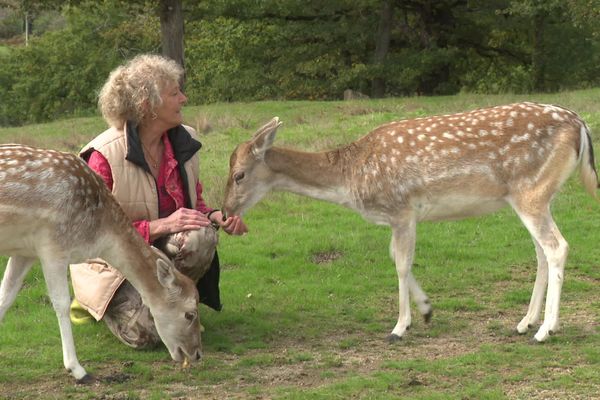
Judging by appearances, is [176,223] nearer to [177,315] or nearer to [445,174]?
[177,315]

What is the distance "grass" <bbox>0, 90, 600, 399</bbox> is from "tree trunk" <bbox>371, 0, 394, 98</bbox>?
24.4 m

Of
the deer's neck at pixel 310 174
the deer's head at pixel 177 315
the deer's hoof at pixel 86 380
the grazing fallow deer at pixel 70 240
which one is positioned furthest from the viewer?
the deer's neck at pixel 310 174

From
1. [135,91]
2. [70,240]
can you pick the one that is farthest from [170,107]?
[70,240]

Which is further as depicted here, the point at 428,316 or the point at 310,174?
the point at 310,174

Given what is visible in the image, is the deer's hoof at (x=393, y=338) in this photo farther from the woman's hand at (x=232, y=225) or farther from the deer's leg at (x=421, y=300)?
the woman's hand at (x=232, y=225)

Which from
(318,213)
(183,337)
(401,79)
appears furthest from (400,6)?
(183,337)

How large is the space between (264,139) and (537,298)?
240 cm

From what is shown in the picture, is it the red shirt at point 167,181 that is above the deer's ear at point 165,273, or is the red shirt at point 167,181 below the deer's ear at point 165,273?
above

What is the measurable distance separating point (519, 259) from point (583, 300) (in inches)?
55.5

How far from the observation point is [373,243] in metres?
9.85

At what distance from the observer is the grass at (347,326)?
582 centimetres

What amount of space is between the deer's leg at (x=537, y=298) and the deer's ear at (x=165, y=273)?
263 centimetres

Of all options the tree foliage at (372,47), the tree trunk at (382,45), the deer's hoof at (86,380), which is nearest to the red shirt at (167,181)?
the deer's hoof at (86,380)

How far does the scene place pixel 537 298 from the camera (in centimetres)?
704
